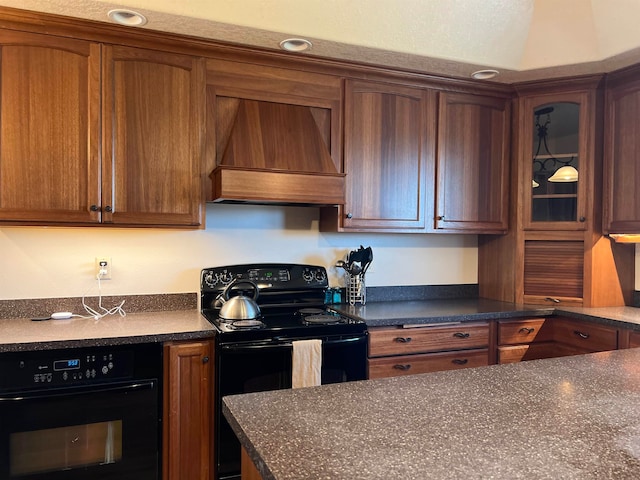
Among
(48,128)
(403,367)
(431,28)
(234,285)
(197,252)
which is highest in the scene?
(431,28)

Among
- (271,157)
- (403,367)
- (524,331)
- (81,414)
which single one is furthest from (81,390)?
(524,331)

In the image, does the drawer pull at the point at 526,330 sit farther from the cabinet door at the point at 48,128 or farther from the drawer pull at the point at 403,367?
the cabinet door at the point at 48,128

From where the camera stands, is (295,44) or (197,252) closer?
(295,44)

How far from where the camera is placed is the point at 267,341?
2217mm

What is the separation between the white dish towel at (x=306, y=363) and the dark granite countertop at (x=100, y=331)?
0.42 metres

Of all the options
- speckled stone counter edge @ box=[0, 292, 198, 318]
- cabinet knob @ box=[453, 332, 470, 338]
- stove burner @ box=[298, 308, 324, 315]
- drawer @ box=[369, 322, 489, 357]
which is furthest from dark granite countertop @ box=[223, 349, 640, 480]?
speckled stone counter edge @ box=[0, 292, 198, 318]

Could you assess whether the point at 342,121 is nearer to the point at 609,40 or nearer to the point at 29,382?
the point at 609,40

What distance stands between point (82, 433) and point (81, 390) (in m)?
0.20

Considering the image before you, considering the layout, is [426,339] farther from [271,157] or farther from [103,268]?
[103,268]

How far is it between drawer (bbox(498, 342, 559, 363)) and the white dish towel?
1165 mm

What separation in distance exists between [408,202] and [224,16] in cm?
146

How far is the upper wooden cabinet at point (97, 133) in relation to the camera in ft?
6.94

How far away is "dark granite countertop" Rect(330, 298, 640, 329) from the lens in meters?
2.50

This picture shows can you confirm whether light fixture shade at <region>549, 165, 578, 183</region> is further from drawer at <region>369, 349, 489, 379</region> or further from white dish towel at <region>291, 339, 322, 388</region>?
white dish towel at <region>291, 339, 322, 388</region>
